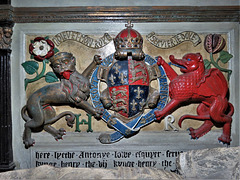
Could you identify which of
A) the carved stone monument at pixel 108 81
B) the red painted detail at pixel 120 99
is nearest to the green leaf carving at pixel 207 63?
the carved stone monument at pixel 108 81

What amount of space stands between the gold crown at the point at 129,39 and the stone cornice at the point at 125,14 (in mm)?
235

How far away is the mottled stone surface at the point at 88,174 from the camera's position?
2.48m

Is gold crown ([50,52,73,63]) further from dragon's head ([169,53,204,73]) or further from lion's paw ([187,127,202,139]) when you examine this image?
lion's paw ([187,127,202,139])

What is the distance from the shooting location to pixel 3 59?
307cm

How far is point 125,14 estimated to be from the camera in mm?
3094

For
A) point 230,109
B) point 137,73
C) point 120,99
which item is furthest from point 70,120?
point 230,109

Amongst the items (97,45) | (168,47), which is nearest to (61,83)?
(97,45)

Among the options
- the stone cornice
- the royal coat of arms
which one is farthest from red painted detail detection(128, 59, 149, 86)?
the stone cornice

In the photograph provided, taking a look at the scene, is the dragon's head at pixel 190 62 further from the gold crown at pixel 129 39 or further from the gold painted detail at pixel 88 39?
the gold painted detail at pixel 88 39

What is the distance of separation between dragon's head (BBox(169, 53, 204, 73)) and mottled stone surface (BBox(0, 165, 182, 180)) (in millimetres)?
1172

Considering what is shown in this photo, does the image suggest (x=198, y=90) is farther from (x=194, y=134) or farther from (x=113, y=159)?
(x=113, y=159)

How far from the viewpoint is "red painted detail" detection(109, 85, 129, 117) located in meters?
2.95

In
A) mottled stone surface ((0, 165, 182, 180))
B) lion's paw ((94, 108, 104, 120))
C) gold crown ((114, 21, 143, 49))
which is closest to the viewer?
mottled stone surface ((0, 165, 182, 180))

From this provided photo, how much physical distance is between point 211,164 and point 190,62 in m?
1.11
